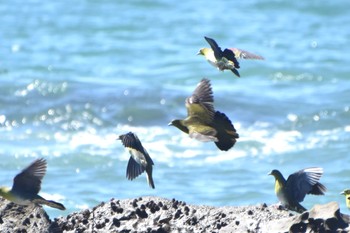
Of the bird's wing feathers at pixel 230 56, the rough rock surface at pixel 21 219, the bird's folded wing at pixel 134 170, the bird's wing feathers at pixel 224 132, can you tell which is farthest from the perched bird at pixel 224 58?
the rough rock surface at pixel 21 219

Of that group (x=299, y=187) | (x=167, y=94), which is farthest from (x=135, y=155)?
(x=167, y=94)

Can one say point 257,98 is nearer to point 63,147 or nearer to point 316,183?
point 63,147

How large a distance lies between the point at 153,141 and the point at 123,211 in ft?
22.4

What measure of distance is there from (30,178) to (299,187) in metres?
1.64

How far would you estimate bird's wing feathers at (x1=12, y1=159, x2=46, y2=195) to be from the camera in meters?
6.83

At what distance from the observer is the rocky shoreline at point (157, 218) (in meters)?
6.50

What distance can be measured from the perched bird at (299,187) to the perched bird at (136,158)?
82 cm

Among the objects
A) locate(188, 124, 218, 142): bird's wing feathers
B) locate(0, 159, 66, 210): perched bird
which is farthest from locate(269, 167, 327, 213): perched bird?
locate(0, 159, 66, 210): perched bird

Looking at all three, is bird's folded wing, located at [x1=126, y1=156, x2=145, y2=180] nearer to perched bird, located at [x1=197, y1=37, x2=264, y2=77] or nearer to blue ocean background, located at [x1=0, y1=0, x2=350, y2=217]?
perched bird, located at [x1=197, y1=37, x2=264, y2=77]

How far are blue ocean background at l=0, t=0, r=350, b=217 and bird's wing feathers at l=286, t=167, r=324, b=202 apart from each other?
4.09 m

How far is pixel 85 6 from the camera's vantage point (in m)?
23.1

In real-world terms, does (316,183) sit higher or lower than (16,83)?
lower

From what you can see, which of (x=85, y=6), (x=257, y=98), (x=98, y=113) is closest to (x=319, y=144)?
(x=257, y=98)

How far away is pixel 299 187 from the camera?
7.01 m
